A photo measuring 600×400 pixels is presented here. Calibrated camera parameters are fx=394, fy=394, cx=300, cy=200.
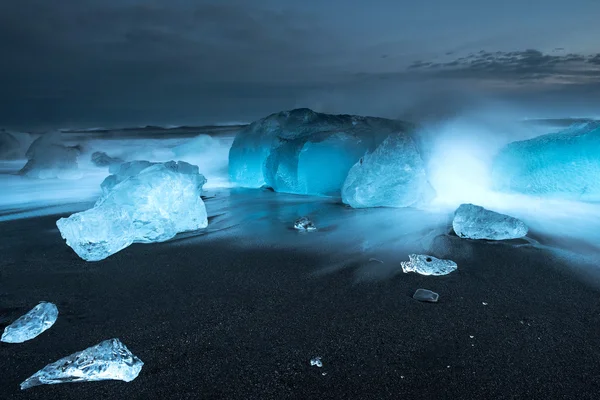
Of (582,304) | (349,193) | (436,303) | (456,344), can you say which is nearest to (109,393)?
(456,344)

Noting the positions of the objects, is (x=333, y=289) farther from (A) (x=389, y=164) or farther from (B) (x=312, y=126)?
(B) (x=312, y=126)

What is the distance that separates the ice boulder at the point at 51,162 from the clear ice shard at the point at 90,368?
760 centimetres

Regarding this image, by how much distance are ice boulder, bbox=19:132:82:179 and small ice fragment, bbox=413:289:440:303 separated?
26.2 feet

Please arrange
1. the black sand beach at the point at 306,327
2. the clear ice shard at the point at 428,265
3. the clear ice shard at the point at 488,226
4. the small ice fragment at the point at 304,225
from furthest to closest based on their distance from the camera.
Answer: the small ice fragment at the point at 304,225 < the clear ice shard at the point at 488,226 < the clear ice shard at the point at 428,265 < the black sand beach at the point at 306,327

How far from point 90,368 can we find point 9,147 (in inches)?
505

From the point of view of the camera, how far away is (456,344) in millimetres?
1696

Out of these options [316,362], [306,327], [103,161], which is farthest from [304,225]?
[103,161]

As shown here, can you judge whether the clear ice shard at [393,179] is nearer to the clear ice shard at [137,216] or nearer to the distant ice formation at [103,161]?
the clear ice shard at [137,216]

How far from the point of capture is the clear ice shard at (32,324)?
1786 millimetres

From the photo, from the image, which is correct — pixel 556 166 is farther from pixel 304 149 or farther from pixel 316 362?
pixel 316 362

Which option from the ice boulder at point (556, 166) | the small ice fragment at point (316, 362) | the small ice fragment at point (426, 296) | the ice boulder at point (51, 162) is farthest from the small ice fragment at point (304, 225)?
the ice boulder at point (51, 162)

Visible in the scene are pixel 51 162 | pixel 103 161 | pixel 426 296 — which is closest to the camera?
pixel 426 296

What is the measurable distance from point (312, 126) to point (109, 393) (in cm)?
513

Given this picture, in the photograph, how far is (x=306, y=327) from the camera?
186cm
